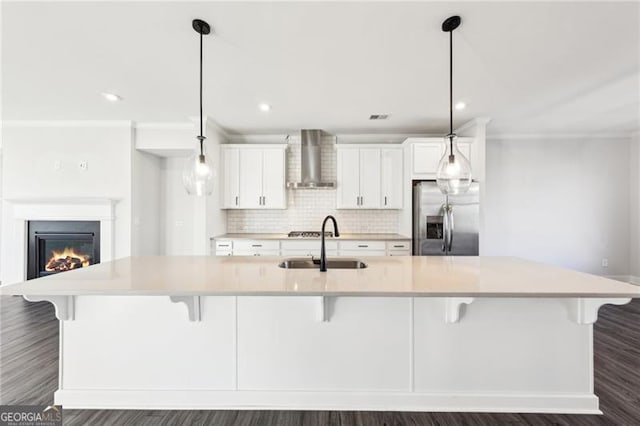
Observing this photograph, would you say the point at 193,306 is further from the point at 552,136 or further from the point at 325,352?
the point at 552,136

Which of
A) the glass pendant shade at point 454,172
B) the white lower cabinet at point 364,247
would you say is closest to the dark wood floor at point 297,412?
the glass pendant shade at point 454,172

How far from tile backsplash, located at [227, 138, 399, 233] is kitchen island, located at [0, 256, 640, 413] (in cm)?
289

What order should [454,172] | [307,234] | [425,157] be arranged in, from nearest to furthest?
[454,172]
[425,157]
[307,234]

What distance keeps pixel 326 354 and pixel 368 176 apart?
121 inches

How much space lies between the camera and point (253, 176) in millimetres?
4551

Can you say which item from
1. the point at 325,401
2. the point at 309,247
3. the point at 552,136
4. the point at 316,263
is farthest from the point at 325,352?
the point at 552,136

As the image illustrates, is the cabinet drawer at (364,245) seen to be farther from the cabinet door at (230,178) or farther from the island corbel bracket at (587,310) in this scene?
the island corbel bracket at (587,310)

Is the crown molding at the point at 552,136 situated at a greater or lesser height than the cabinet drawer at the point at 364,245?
greater

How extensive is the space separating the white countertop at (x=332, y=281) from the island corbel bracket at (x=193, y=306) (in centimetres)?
17

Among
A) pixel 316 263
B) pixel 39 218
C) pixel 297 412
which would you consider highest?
pixel 39 218

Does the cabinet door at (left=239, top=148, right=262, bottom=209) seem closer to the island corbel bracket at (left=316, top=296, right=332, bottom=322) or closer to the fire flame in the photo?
the fire flame

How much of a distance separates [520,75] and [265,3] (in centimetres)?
231

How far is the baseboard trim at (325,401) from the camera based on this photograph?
1.91 metres

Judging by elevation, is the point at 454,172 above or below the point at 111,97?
below
